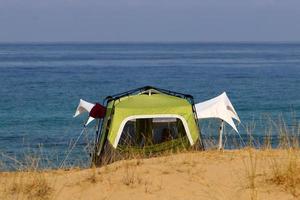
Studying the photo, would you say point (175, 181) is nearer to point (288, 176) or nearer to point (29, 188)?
point (288, 176)

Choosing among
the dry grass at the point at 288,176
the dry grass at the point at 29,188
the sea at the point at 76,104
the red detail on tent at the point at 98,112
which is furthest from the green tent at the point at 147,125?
the dry grass at the point at 288,176

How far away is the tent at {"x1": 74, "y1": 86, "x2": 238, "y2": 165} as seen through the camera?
14477 millimetres

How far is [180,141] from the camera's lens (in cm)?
1477

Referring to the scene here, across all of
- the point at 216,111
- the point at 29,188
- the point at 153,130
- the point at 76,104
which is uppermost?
the point at 29,188

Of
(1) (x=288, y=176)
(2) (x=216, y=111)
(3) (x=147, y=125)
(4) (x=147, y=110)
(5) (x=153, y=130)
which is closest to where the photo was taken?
(1) (x=288, y=176)

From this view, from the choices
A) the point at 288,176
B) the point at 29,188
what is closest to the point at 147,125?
the point at 29,188

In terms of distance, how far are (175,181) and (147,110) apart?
659cm

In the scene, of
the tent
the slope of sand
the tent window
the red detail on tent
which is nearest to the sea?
the red detail on tent

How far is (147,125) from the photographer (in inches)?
600

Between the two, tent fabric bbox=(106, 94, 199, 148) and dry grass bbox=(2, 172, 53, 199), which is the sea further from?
dry grass bbox=(2, 172, 53, 199)

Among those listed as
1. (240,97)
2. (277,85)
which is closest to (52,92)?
(240,97)

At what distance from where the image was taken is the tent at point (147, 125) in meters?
14.5

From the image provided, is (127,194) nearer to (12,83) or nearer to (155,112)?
(155,112)

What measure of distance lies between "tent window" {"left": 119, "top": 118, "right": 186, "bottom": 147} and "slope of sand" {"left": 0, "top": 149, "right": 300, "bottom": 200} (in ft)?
19.1
